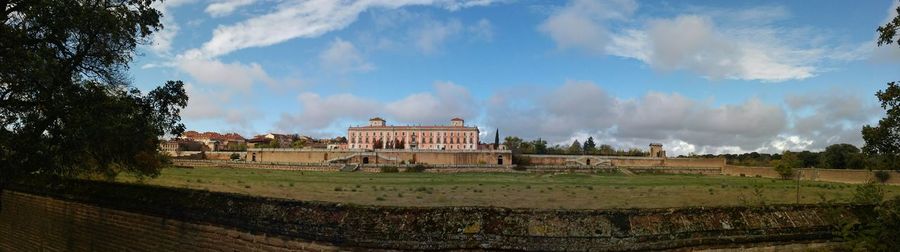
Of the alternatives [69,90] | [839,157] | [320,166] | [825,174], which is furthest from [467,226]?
[839,157]

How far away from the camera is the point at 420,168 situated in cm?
9050

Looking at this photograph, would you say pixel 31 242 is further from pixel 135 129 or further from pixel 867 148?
pixel 867 148

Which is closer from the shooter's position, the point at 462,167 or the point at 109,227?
the point at 109,227

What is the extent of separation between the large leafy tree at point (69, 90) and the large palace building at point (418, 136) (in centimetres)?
13949

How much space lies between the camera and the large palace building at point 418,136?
152 meters

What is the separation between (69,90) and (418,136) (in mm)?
147266

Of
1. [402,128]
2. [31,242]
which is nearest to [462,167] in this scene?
[402,128]

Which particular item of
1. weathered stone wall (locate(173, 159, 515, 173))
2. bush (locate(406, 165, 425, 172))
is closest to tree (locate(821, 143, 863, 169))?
weathered stone wall (locate(173, 159, 515, 173))

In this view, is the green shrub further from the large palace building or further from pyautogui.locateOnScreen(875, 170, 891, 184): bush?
the large palace building

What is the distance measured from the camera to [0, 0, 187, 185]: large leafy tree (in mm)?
9266

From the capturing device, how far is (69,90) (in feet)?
32.1

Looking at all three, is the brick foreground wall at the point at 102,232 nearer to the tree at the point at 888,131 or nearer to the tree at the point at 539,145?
the tree at the point at 888,131

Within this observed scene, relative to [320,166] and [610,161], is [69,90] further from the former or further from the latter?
[610,161]

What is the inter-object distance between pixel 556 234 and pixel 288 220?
8.69 feet
